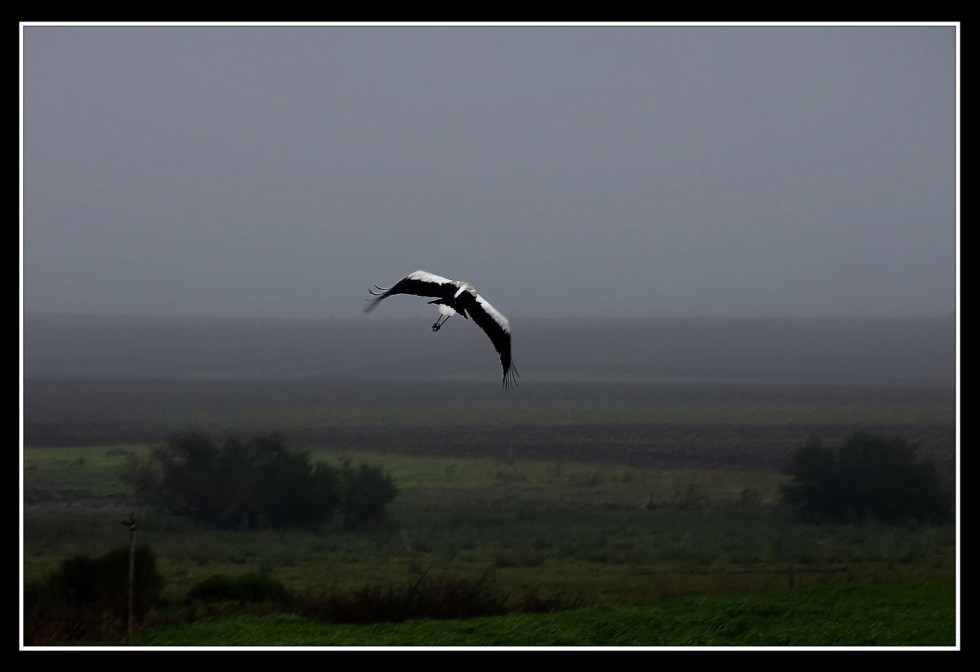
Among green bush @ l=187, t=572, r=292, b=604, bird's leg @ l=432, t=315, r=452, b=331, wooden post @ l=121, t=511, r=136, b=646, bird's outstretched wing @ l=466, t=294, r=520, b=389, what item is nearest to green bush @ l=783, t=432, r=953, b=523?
green bush @ l=187, t=572, r=292, b=604

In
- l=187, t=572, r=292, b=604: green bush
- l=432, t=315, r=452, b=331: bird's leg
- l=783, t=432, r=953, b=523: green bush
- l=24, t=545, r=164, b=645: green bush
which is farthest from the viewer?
l=783, t=432, r=953, b=523: green bush

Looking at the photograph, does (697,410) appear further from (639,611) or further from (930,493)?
(639,611)

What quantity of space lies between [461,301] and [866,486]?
2233 inches

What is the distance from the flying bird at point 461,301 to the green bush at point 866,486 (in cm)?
5339

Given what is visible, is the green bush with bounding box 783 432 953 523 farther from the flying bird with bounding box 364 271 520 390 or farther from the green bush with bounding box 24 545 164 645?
the flying bird with bounding box 364 271 520 390

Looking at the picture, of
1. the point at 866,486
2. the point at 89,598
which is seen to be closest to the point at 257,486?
the point at 866,486

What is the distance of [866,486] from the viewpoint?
231ft

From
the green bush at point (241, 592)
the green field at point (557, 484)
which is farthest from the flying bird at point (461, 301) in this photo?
the green bush at point (241, 592)

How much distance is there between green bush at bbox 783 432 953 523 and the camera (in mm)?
68875

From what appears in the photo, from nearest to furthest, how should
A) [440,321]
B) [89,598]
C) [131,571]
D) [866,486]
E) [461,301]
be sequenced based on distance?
[440,321]
[461,301]
[131,571]
[89,598]
[866,486]

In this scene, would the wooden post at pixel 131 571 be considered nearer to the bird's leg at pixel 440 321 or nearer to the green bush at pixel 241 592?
the green bush at pixel 241 592

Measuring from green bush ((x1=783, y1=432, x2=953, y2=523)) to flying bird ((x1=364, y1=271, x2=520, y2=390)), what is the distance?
5339 centimetres

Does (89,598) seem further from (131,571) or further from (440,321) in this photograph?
(440,321)
